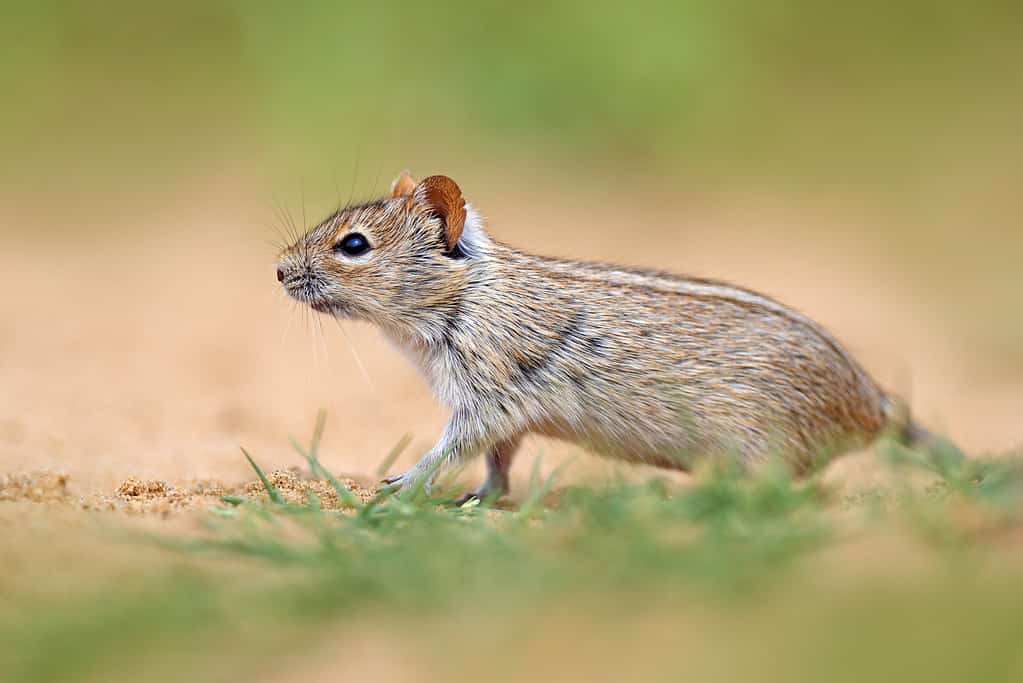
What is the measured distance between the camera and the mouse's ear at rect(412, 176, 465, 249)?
18.6ft

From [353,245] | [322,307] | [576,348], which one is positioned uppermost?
[353,245]

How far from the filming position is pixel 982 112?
13.9m

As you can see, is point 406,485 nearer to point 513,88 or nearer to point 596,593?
point 596,593

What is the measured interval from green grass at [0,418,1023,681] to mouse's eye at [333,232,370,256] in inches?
71.4

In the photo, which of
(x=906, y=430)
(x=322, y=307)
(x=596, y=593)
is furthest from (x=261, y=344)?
(x=596, y=593)

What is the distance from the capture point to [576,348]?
5.51m

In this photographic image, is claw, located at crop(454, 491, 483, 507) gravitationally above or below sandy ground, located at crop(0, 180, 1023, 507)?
below

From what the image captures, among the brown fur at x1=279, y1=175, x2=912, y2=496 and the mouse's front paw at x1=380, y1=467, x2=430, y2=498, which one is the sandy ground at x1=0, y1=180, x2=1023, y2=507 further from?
the mouse's front paw at x1=380, y1=467, x2=430, y2=498

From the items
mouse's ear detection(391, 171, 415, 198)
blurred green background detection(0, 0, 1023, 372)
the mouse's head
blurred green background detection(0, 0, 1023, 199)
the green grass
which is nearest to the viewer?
the green grass

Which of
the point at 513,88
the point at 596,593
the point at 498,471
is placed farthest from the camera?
the point at 513,88

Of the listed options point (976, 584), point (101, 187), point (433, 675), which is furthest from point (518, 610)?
point (101, 187)

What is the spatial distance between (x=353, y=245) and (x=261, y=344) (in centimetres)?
372

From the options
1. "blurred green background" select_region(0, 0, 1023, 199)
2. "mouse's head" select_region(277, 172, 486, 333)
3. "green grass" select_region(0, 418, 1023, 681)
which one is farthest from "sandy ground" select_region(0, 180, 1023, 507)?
"blurred green background" select_region(0, 0, 1023, 199)

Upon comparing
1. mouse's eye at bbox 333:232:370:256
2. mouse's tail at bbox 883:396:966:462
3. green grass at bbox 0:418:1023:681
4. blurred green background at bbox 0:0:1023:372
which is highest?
blurred green background at bbox 0:0:1023:372
